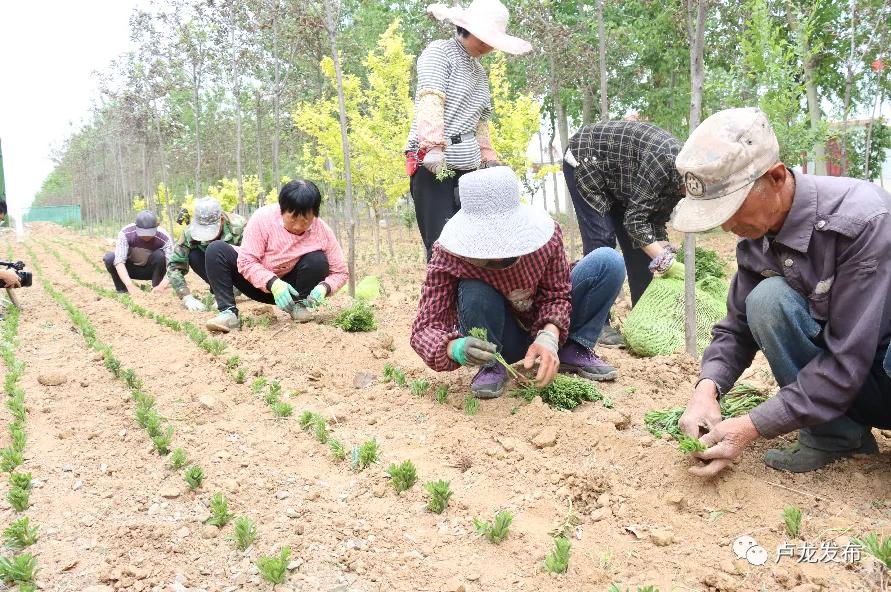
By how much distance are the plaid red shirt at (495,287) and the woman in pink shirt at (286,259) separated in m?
2.01

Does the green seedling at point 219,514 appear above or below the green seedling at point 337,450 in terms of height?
below

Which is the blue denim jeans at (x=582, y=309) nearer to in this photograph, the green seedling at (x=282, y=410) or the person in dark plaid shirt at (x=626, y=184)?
the person in dark plaid shirt at (x=626, y=184)

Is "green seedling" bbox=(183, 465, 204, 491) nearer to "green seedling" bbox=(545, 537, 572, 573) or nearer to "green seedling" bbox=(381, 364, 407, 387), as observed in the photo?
"green seedling" bbox=(381, 364, 407, 387)

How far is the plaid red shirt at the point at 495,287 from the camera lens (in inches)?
124

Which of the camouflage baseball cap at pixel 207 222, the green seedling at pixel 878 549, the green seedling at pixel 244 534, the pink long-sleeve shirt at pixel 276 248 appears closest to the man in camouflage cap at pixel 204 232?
the camouflage baseball cap at pixel 207 222

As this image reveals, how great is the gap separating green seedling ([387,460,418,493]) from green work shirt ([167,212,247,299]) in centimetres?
406

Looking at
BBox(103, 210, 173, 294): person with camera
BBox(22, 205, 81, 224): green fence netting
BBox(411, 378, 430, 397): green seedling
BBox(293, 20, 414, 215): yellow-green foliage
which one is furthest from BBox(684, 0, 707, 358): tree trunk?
BBox(22, 205, 81, 224): green fence netting

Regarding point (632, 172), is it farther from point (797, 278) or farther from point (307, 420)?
point (307, 420)

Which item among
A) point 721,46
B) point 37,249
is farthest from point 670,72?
point 37,249

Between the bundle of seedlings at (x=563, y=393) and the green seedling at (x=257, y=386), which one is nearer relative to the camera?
the bundle of seedlings at (x=563, y=393)

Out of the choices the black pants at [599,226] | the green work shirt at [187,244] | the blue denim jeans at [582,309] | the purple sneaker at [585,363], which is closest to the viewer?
the blue denim jeans at [582,309]

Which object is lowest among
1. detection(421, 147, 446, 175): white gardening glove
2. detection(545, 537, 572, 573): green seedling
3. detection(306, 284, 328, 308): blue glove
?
detection(545, 537, 572, 573): green seedling

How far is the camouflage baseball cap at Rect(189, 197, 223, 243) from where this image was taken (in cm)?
613

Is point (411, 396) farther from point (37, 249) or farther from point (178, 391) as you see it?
point (37, 249)
